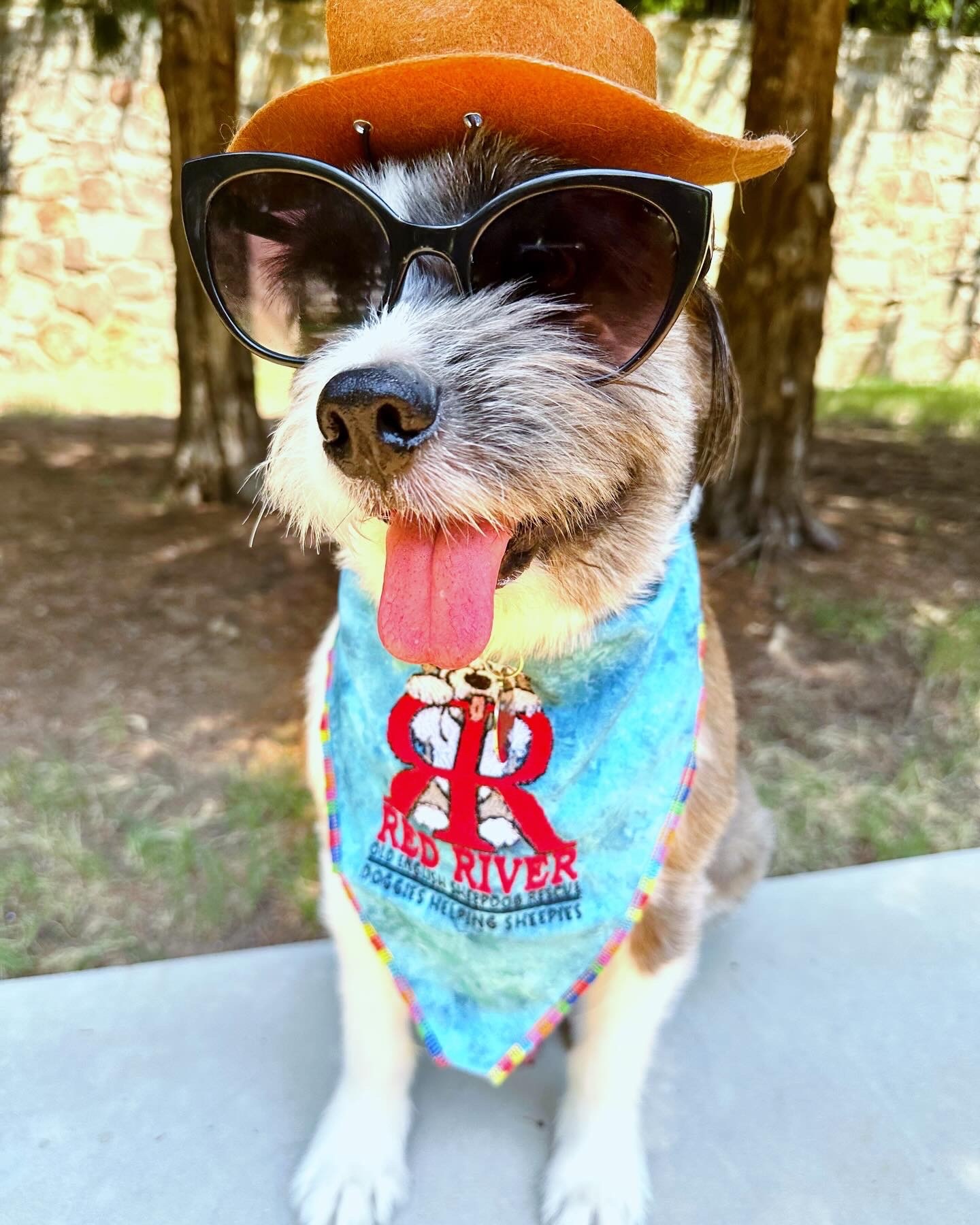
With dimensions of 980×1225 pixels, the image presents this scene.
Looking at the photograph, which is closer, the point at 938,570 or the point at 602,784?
the point at 602,784

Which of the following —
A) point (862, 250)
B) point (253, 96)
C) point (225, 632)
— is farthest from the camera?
point (862, 250)

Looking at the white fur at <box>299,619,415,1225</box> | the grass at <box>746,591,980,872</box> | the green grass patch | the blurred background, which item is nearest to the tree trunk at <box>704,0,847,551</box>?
the blurred background

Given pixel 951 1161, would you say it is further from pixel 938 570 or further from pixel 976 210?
pixel 976 210

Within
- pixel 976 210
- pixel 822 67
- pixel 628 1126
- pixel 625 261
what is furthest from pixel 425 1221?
pixel 976 210

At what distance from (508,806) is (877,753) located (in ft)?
6.11

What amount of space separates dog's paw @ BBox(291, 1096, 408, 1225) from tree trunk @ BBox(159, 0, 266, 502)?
2538 mm

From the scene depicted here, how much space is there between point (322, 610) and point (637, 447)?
2.45 m

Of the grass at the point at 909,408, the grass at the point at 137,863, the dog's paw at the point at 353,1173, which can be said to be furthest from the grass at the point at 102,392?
the dog's paw at the point at 353,1173

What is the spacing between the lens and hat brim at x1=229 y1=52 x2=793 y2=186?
1129mm

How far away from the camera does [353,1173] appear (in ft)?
5.20

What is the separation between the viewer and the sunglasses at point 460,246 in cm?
119

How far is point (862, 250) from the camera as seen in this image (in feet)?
25.6

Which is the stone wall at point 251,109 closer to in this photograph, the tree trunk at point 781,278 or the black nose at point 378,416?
the tree trunk at point 781,278

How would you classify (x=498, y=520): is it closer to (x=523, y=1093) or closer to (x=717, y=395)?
(x=717, y=395)
